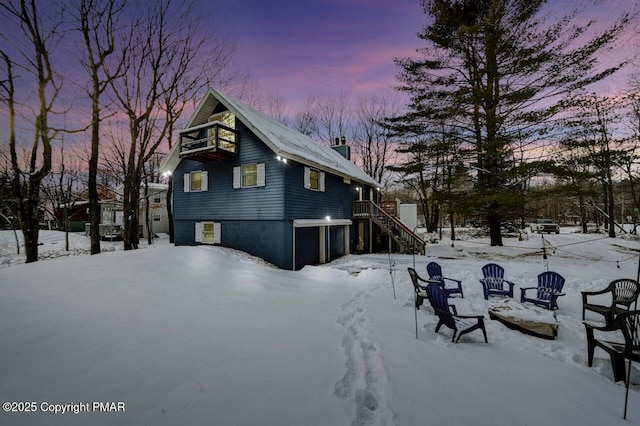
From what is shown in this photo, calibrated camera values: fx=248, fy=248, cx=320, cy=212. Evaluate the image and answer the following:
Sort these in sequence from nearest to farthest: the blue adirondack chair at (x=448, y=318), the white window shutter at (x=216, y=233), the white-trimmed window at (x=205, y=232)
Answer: the blue adirondack chair at (x=448, y=318) < the white window shutter at (x=216, y=233) < the white-trimmed window at (x=205, y=232)

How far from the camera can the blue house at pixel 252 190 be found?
11922 millimetres

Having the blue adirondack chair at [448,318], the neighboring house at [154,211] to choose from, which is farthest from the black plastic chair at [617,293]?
the neighboring house at [154,211]

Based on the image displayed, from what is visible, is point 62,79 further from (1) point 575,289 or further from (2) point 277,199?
(1) point 575,289

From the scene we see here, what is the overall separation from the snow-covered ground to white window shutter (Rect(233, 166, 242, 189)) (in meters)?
6.69

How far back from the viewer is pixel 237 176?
1302 cm

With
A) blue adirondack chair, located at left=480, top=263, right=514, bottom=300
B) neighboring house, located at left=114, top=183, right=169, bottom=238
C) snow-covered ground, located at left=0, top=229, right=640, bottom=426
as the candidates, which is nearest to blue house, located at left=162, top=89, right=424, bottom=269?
snow-covered ground, located at left=0, top=229, right=640, bottom=426

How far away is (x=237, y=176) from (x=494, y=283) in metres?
11.8

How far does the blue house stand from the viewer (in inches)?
469

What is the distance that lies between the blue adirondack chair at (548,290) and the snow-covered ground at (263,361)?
0.36 meters

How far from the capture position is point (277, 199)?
11867 mm

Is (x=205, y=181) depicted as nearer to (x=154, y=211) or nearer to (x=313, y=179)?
(x=313, y=179)

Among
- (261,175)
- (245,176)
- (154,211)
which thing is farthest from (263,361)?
(154,211)

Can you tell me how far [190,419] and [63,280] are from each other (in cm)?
654

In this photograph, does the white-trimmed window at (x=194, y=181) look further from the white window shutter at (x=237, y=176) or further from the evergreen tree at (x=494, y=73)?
the evergreen tree at (x=494, y=73)
